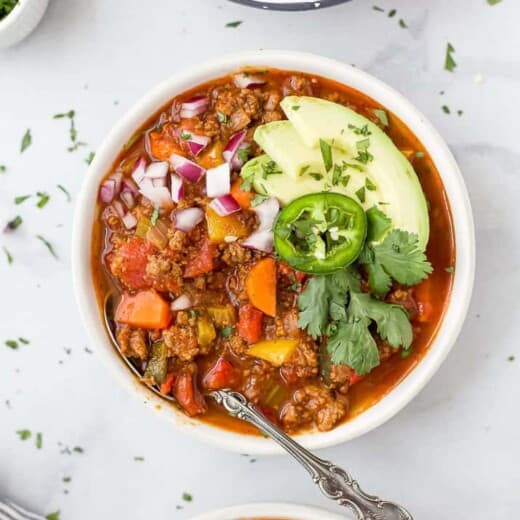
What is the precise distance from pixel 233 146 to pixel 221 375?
3.16 ft

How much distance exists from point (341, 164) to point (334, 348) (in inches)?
29.0

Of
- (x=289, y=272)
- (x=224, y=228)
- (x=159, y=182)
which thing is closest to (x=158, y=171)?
(x=159, y=182)

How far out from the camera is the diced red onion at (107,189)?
3.96 meters

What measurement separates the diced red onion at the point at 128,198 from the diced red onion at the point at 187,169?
0.77 ft

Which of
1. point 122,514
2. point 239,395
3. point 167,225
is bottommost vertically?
point 122,514

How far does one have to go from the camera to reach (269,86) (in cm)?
394

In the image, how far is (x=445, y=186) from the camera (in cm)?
384

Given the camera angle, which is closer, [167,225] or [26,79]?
[167,225]

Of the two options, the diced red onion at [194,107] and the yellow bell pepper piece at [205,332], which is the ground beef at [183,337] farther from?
the diced red onion at [194,107]

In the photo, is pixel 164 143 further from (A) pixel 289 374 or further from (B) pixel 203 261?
(A) pixel 289 374

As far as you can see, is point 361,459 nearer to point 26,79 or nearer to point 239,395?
point 239,395

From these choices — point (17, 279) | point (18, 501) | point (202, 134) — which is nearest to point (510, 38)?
point (202, 134)

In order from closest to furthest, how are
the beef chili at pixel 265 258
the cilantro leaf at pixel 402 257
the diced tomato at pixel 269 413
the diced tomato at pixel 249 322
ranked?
1. the cilantro leaf at pixel 402 257
2. the beef chili at pixel 265 258
3. the diced tomato at pixel 249 322
4. the diced tomato at pixel 269 413

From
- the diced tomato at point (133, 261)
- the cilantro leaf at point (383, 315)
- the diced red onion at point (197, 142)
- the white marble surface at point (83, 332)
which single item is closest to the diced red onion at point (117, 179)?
the diced tomato at point (133, 261)
